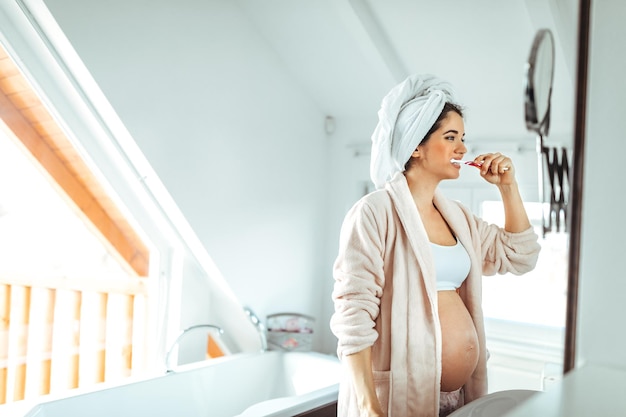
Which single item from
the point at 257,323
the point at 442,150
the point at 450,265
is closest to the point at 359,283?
the point at 450,265

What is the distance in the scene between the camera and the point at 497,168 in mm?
1374

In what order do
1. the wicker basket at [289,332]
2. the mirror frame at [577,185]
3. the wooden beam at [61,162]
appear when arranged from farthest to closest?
the wicker basket at [289,332], the wooden beam at [61,162], the mirror frame at [577,185]

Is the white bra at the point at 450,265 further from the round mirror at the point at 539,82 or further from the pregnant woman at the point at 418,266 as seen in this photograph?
the round mirror at the point at 539,82

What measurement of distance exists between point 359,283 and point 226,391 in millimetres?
1528

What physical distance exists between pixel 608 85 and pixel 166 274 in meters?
2.20

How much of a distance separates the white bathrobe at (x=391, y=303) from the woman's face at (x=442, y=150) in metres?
0.10

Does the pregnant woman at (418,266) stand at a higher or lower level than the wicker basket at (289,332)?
higher

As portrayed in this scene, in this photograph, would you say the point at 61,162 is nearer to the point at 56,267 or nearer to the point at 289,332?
the point at 56,267

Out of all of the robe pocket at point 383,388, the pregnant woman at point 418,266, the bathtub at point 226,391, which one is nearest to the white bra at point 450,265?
the pregnant woman at point 418,266

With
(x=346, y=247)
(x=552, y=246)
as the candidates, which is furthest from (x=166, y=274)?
(x=552, y=246)

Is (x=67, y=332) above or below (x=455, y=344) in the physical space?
below

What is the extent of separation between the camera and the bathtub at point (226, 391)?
6.68 ft

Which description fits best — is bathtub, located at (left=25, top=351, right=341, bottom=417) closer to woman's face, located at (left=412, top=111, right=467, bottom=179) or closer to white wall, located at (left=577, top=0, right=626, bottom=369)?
woman's face, located at (left=412, top=111, right=467, bottom=179)

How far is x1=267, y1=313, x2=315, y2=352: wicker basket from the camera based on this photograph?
2779mm
